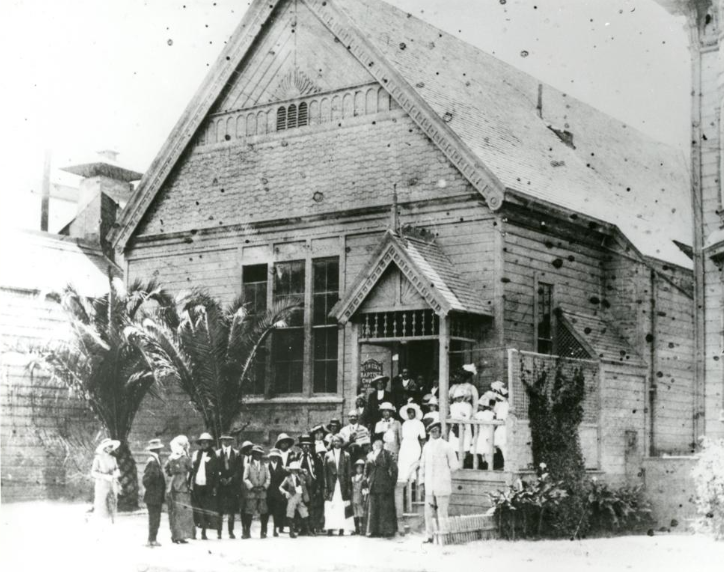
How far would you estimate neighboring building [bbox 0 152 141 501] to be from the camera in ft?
54.4

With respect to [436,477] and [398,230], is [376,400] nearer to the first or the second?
[436,477]

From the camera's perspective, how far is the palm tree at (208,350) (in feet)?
53.2

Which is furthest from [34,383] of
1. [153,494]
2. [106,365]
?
[153,494]

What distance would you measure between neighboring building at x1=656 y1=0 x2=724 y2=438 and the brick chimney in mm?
9019

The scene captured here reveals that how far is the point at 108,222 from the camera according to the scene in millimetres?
20656

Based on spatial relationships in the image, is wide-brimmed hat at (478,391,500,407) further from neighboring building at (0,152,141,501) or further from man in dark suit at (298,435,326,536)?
neighboring building at (0,152,141,501)

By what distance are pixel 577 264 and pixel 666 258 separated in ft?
6.27

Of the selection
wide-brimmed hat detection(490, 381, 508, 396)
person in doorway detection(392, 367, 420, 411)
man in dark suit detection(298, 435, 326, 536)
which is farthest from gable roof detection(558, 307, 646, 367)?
man in dark suit detection(298, 435, 326, 536)

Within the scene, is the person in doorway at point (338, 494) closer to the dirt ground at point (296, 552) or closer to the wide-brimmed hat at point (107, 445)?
the dirt ground at point (296, 552)

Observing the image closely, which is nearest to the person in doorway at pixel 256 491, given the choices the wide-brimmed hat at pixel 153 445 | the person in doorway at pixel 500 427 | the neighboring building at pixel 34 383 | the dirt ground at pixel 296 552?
the dirt ground at pixel 296 552

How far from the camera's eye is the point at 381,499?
1493cm

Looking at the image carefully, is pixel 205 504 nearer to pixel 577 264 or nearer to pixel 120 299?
pixel 120 299

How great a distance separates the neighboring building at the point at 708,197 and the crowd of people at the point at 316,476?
123 inches

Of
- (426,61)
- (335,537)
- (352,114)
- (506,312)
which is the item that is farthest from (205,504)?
(426,61)
